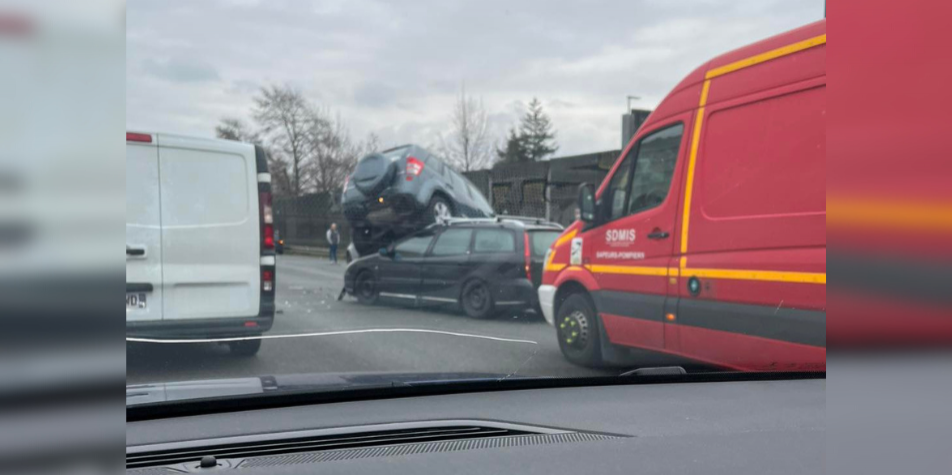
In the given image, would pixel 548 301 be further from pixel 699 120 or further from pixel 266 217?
pixel 266 217

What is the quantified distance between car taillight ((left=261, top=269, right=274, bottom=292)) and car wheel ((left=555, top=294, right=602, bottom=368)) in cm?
168

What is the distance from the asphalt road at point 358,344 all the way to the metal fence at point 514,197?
0.68ft

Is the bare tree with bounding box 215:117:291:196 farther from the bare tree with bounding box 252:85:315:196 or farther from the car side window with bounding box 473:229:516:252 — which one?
the car side window with bounding box 473:229:516:252

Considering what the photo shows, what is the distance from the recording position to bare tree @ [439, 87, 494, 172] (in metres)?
4.30

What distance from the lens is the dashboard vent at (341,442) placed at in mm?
2754

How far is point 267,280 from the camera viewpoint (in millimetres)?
4414

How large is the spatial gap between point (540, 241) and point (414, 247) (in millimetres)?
784

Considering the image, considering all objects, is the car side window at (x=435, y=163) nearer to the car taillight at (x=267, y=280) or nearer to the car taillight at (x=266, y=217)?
the car taillight at (x=266, y=217)

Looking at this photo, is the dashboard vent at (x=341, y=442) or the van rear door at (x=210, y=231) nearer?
the dashboard vent at (x=341, y=442)

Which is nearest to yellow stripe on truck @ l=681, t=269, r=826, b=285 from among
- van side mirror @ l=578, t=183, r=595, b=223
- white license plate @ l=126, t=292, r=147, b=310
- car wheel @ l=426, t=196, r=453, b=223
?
van side mirror @ l=578, t=183, r=595, b=223

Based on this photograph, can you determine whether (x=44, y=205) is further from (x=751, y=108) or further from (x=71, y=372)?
(x=751, y=108)

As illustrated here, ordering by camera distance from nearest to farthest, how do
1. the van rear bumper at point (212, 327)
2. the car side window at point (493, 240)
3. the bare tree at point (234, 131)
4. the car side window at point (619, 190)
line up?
1. the bare tree at point (234, 131)
2. the van rear bumper at point (212, 327)
3. the car side window at point (493, 240)
4. the car side window at point (619, 190)

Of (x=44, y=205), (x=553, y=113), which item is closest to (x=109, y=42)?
(x=44, y=205)

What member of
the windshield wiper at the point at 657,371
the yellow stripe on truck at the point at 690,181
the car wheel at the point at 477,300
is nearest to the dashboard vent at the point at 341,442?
the windshield wiper at the point at 657,371
